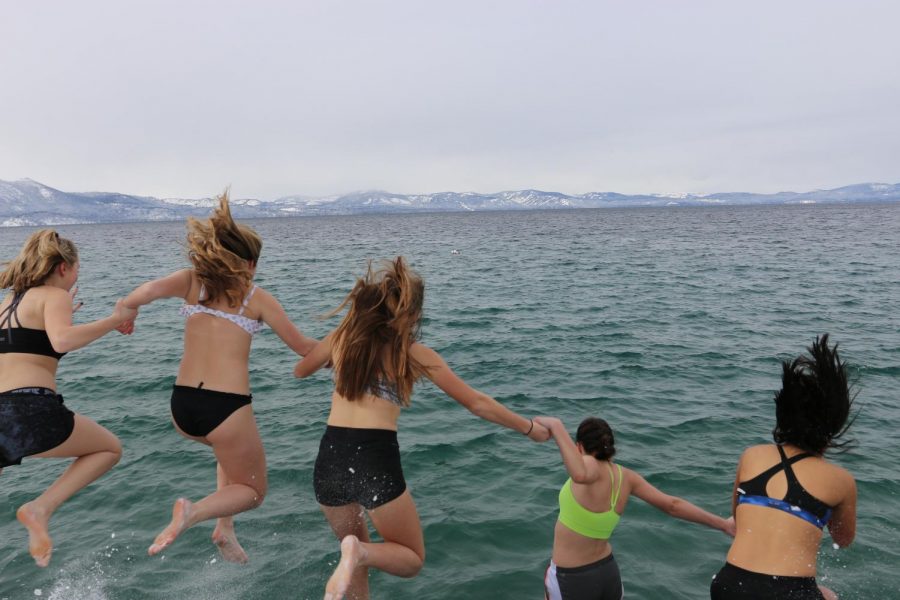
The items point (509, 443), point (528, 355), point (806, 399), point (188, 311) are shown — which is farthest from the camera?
point (528, 355)

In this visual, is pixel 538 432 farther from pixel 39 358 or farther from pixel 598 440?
pixel 39 358

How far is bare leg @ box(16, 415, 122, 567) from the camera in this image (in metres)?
4.28

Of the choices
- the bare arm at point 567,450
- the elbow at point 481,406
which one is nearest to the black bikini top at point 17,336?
the elbow at point 481,406

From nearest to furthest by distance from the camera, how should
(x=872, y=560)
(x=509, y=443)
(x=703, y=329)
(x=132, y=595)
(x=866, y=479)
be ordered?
(x=132, y=595), (x=872, y=560), (x=866, y=479), (x=509, y=443), (x=703, y=329)

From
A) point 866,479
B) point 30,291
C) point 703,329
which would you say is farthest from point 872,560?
point 703,329

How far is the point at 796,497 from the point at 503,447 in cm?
641

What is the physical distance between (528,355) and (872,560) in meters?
9.70

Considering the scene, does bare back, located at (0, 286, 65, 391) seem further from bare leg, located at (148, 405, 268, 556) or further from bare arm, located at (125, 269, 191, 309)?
bare leg, located at (148, 405, 268, 556)

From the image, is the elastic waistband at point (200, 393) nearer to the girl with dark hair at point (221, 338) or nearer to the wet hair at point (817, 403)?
the girl with dark hair at point (221, 338)

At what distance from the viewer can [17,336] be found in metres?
4.29

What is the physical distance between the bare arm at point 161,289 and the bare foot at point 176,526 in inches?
57.6

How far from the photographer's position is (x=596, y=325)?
19.4 meters

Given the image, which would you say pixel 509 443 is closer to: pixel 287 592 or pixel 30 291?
pixel 287 592

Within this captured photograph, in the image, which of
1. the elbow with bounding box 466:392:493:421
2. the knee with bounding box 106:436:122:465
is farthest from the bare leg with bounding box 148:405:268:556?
the elbow with bounding box 466:392:493:421
